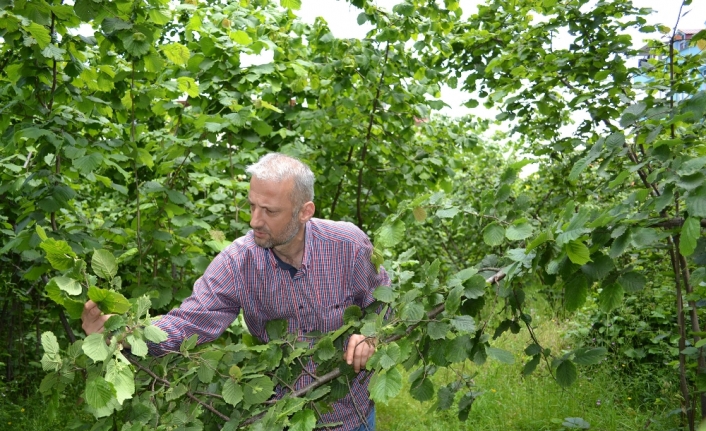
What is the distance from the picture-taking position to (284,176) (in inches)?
94.9

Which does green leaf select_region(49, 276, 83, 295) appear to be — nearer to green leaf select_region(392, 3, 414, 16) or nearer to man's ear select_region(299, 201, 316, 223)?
man's ear select_region(299, 201, 316, 223)

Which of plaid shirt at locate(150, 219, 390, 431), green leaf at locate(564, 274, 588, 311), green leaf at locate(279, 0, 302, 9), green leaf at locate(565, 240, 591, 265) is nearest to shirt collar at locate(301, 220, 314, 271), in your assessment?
plaid shirt at locate(150, 219, 390, 431)

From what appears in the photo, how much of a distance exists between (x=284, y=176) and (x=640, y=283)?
122cm

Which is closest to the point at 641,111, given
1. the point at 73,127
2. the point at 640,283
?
the point at 640,283

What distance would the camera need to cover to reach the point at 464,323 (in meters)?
1.90

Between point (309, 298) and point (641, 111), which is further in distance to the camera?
point (309, 298)

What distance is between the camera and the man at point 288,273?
2393mm

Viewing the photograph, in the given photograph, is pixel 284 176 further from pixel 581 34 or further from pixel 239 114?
pixel 581 34

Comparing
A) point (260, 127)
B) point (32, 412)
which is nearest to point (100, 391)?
point (260, 127)

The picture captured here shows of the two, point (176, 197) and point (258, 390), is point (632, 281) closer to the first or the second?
point (258, 390)

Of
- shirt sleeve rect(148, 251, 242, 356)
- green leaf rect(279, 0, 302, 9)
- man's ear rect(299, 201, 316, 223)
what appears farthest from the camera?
green leaf rect(279, 0, 302, 9)

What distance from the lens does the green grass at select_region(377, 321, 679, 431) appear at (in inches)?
168

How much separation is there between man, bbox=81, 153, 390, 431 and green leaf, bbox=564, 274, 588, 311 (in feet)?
2.84

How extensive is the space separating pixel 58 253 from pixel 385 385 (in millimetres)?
911
